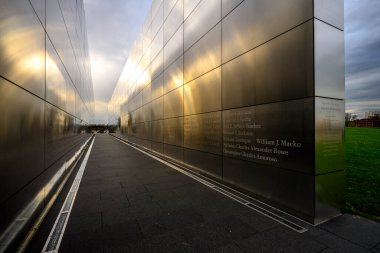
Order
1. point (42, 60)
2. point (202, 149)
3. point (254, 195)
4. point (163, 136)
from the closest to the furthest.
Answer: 1. point (42, 60)
2. point (254, 195)
3. point (202, 149)
4. point (163, 136)

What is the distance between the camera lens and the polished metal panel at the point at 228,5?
635cm

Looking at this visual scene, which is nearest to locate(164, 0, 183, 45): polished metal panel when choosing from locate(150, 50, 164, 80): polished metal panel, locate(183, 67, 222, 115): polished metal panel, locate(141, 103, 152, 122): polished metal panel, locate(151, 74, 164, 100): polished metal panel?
locate(150, 50, 164, 80): polished metal panel

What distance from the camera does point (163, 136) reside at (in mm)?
13133

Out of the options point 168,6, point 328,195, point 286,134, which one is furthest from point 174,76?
point 328,195

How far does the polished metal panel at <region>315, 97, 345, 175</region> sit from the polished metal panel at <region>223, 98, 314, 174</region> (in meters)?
0.15

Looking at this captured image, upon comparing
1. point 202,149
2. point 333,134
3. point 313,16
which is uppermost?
point 313,16

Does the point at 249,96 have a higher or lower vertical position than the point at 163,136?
higher

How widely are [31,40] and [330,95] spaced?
6.32 meters

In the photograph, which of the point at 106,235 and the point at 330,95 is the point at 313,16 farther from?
the point at 106,235

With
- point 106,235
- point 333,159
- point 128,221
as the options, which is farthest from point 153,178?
point 333,159

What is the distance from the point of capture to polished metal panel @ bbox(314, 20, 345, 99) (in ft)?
13.6

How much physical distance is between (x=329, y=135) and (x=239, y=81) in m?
2.79

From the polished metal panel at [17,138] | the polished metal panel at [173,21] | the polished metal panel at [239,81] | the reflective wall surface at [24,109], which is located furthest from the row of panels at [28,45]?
the polished metal panel at [173,21]

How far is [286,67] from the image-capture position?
15.2 ft
